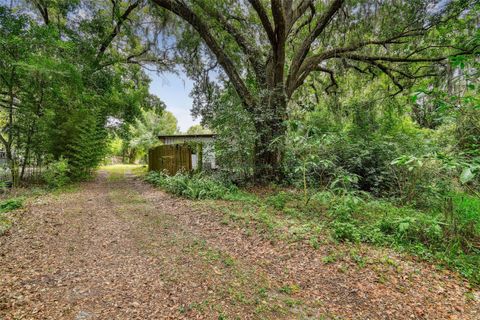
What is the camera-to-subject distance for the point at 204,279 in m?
2.62

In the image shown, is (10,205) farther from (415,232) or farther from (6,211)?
(415,232)

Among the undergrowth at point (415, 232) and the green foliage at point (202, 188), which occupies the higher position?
the green foliage at point (202, 188)

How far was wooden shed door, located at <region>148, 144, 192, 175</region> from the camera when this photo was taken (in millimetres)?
8367

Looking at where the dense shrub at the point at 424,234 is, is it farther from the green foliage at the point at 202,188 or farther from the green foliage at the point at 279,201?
the green foliage at the point at 202,188

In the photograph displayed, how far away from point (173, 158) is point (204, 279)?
6907 mm

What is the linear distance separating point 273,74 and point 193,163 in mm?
3904

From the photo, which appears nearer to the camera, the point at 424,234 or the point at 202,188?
the point at 424,234

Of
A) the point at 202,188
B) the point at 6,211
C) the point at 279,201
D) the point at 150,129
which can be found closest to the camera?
the point at 6,211

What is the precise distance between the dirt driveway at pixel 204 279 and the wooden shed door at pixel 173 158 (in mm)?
4454

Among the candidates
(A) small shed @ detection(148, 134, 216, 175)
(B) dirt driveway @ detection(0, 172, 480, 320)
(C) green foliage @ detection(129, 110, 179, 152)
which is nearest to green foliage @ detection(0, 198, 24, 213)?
(B) dirt driveway @ detection(0, 172, 480, 320)

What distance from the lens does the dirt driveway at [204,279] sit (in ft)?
7.13

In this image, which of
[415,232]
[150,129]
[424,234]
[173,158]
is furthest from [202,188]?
[150,129]

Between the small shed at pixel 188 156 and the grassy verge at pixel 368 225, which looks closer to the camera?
the grassy verge at pixel 368 225

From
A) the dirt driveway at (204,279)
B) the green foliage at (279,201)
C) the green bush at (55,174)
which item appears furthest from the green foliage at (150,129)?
the dirt driveway at (204,279)
